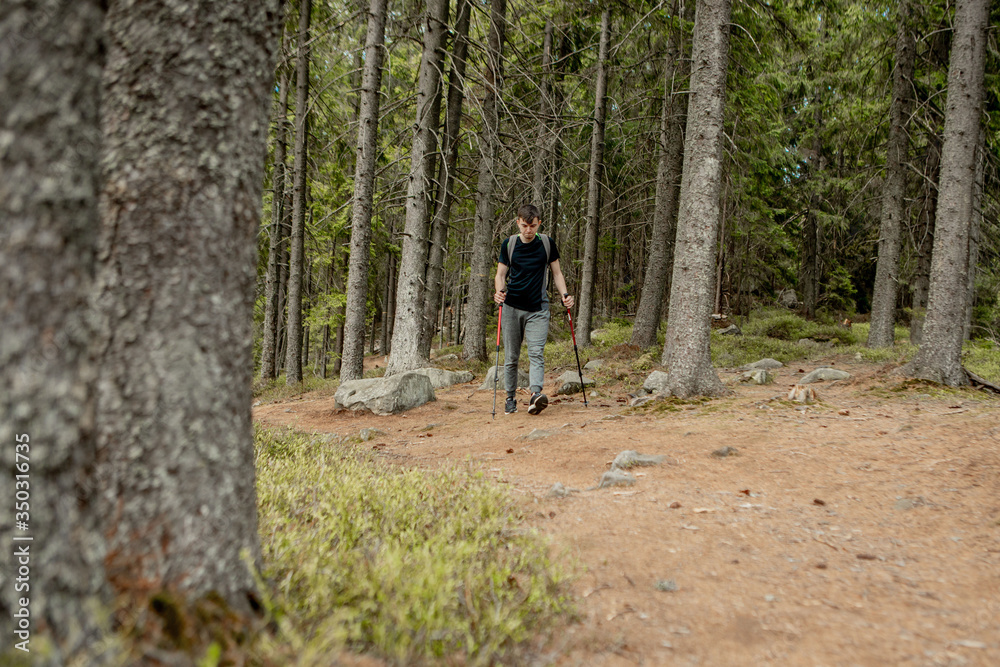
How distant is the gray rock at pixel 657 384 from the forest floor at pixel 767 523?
0.70m

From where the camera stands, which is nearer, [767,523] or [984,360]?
[767,523]

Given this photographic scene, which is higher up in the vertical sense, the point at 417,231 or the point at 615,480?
the point at 417,231

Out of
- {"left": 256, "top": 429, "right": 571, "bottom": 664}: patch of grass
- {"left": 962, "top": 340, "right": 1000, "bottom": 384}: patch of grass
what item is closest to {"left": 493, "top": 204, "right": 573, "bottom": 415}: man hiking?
{"left": 256, "top": 429, "right": 571, "bottom": 664}: patch of grass

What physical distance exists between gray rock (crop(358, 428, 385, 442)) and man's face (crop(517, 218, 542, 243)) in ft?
10.5

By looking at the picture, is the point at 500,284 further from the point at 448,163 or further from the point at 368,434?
the point at 448,163

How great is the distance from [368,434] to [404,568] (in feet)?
15.3

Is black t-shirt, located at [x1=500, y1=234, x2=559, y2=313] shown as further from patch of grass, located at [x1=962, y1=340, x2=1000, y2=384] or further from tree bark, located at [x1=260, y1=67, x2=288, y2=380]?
tree bark, located at [x1=260, y1=67, x2=288, y2=380]

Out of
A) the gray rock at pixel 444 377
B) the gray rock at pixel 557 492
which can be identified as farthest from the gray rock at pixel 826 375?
the gray rock at pixel 557 492

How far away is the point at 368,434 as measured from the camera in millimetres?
6969

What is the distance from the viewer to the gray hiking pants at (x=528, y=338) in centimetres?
762

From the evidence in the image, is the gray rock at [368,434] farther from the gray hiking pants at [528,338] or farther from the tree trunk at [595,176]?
the tree trunk at [595,176]

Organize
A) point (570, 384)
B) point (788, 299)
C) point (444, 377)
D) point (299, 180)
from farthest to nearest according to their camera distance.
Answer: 1. point (788, 299)
2. point (299, 180)
3. point (444, 377)
4. point (570, 384)

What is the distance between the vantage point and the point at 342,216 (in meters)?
18.8

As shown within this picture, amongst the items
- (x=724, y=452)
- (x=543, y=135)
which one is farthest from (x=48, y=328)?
(x=543, y=135)
